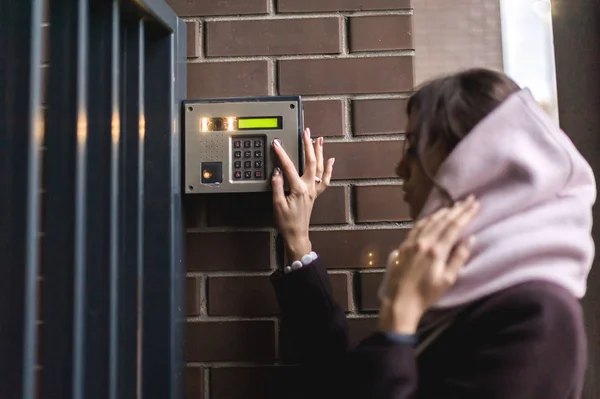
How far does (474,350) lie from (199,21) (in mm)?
866

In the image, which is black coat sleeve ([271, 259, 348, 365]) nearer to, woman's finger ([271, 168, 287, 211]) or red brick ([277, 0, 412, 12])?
woman's finger ([271, 168, 287, 211])

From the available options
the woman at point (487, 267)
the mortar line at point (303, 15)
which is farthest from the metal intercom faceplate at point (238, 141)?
the woman at point (487, 267)

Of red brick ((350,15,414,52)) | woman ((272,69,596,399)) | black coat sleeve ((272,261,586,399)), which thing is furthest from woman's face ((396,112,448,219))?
red brick ((350,15,414,52))

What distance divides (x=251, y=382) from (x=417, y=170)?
56 centimetres

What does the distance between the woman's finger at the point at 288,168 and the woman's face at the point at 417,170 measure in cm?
21

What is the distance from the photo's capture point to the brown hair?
0.77 metres

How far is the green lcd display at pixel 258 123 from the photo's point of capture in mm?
1022

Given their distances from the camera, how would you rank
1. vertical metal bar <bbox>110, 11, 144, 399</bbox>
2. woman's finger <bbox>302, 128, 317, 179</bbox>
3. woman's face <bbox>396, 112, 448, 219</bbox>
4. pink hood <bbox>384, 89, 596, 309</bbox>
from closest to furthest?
pink hood <bbox>384, 89, 596, 309</bbox>
woman's face <bbox>396, 112, 448, 219</bbox>
vertical metal bar <bbox>110, 11, 144, 399</bbox>
woman's finger <bbox>302, 128, 317, 179</bbox>

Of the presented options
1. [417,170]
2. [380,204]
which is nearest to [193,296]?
[380,204]

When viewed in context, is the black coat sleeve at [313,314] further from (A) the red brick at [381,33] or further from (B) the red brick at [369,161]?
(A) the red brick at [381,33]

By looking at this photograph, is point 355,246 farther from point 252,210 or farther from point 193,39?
point 193,39

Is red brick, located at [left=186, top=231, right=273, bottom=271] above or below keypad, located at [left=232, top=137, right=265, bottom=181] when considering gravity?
below

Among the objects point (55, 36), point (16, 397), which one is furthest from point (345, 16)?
point (16, 397)

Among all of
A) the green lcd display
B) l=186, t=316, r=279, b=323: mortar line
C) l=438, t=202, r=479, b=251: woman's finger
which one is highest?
the green lcd display
